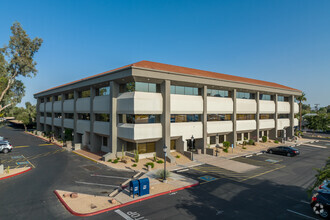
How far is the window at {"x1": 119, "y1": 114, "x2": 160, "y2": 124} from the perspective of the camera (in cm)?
2464

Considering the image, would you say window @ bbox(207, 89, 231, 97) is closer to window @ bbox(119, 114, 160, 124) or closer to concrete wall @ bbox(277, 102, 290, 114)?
window @ bbox(119, 114, 160, 124)

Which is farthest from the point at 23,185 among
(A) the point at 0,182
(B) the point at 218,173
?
(B) the point at 218,173

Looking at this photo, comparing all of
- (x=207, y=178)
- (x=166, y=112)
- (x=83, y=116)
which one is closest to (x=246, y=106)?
(x=166, y=112)

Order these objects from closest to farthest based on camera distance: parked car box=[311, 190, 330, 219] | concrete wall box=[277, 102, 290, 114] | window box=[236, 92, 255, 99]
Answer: parked car box=[311, 190, 330, 219] → window box=[236, 92, 255, 99] → concrete wall box=[277, 102, 290, 114]

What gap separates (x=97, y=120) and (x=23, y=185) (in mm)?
15271

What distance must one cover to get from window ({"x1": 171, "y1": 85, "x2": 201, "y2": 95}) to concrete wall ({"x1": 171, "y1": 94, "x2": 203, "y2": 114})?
2.82 feet

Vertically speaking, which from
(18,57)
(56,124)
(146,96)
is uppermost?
(18,57)

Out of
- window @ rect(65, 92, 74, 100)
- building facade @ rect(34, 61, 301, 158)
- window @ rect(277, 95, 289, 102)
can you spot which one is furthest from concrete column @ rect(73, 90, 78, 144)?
window @ rect(277, 95, 289, 102)

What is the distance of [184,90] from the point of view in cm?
2928

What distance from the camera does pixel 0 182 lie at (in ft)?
57.6

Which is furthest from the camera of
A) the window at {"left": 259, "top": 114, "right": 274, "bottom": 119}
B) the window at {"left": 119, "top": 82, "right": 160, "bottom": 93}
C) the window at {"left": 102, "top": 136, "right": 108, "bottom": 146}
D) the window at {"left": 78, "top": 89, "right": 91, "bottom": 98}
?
the window at {"left": 259, "top": 114, "right": 274, "bottom": 119}

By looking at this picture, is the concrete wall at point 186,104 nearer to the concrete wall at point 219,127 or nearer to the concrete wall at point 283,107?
the concrete wall at point 219,127

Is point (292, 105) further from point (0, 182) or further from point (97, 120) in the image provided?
point (0, 182)

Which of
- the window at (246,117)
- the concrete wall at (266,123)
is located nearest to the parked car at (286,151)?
the window at (246,117)
